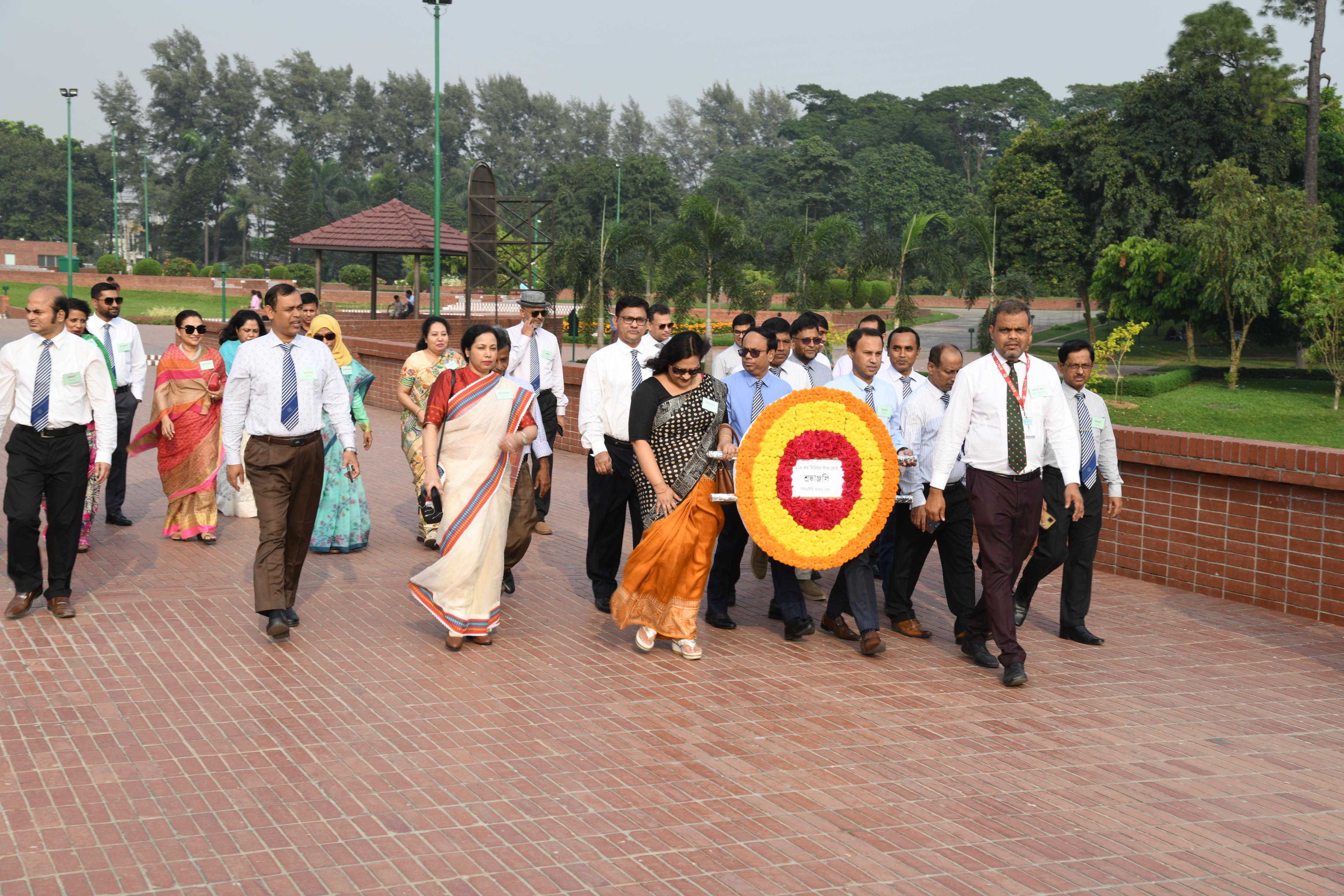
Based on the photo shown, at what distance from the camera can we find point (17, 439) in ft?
22.4

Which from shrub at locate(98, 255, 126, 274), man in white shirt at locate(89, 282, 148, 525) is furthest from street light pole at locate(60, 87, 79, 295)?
Answer: man in white shirt at locate(89, 282, 148, 525)

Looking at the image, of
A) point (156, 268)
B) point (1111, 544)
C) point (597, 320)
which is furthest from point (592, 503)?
point (156, 268)

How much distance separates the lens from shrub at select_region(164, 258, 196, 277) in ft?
229

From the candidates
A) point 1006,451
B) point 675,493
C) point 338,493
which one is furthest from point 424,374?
point 1006,451

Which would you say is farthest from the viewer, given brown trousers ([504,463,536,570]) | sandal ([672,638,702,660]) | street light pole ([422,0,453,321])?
street light pole ([422,0,453,321])

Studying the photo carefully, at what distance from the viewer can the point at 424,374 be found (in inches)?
361

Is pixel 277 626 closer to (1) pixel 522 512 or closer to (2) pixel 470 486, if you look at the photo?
(2) pixel 470 486

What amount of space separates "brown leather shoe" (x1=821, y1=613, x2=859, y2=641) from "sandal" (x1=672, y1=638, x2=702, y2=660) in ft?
3.13

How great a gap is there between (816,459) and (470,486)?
188cm

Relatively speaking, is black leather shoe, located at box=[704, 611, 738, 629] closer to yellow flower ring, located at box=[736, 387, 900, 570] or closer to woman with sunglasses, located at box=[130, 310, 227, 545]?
yellow flower ring, located at box=[736, 387, 900, 570]

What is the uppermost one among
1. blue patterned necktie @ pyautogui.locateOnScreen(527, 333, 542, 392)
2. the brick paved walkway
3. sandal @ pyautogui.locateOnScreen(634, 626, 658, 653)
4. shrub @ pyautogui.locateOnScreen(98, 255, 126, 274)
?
shrub @ pyautogui.locateOnScreen(98, 255, 126, 274)

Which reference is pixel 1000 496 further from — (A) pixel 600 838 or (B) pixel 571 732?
(A) pixel 600 838

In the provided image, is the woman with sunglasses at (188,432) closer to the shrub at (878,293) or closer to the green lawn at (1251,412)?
the green lawn at (1251,412)

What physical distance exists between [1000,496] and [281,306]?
13.1 ft
